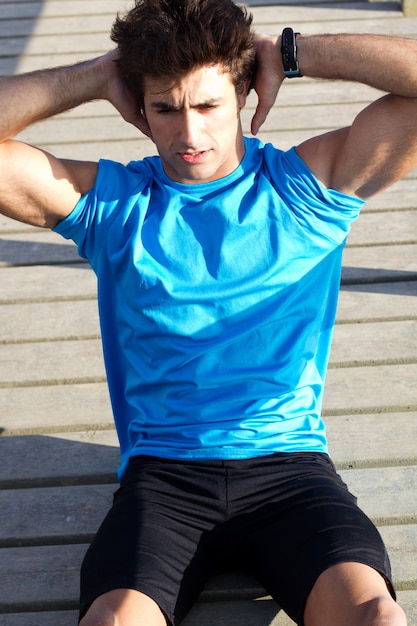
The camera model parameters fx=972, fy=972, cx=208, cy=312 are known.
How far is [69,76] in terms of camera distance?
1.94 m

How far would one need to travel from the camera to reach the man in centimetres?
181

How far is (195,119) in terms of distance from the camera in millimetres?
1834

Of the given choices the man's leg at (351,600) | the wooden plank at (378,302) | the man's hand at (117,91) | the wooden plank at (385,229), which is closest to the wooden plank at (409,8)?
the wooden plank at (385,229)

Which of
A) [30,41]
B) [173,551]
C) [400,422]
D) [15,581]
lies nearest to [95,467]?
[15,581]

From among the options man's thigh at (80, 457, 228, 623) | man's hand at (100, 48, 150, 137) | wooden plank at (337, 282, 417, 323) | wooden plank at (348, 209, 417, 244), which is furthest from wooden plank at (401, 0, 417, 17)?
man's thigh at (80, 457, 228, 623)

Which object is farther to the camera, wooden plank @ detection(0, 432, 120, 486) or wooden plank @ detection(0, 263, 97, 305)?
wooden plank @ detection(0, 263, 97, 305)

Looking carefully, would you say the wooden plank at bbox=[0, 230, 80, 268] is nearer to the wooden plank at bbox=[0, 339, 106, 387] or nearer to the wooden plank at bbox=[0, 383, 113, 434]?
the wooden plank at bbox=[0, 339, 106, 387]

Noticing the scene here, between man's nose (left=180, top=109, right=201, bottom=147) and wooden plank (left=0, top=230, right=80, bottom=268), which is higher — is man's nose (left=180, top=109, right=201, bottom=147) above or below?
above

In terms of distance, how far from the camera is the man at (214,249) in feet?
5.93

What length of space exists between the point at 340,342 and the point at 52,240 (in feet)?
3.46

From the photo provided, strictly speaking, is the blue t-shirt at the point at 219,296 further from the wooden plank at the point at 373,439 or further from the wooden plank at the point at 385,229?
the wooden plank at the point at 385,229

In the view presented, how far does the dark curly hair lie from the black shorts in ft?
2.46

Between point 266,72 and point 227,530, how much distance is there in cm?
90

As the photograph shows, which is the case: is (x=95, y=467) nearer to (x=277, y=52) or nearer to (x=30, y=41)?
(x=277, y=52)
